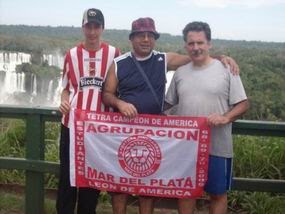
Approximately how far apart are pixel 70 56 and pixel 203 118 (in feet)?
3.73

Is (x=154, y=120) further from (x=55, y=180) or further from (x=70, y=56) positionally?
(x=55, y=180)

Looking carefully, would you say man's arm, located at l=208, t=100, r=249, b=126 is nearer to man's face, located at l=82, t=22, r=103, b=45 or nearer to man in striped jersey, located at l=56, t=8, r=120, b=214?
man in striped jersey, located at l=56, t=8, r=120, b=214

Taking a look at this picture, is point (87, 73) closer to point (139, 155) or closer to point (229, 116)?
point (139, 155)

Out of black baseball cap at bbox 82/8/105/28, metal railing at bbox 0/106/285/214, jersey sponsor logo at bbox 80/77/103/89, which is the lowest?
metal railing at bbox 0/106/285/214

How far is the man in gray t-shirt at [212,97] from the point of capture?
11.0 ft

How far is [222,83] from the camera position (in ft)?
11.0

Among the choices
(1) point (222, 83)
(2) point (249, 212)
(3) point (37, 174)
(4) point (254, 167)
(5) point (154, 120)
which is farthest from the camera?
(4) point (254, 167)

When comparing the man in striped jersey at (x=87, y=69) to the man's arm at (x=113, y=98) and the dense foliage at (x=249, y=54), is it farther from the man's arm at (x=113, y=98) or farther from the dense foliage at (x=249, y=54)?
the dense foliage at (x=249, y=54)

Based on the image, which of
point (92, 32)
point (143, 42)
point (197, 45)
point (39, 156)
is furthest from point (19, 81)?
point (197, 45)

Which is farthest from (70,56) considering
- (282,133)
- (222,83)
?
(282,133)

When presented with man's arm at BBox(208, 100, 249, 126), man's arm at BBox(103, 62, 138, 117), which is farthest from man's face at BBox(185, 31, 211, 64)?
man's arm at BBox(103, 62, 138, 117)

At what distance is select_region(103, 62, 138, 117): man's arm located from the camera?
346 cm

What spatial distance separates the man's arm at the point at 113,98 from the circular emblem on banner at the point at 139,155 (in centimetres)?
28

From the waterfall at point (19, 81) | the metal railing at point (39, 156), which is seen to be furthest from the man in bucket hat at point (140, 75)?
the waterfall at point (19, 81)
